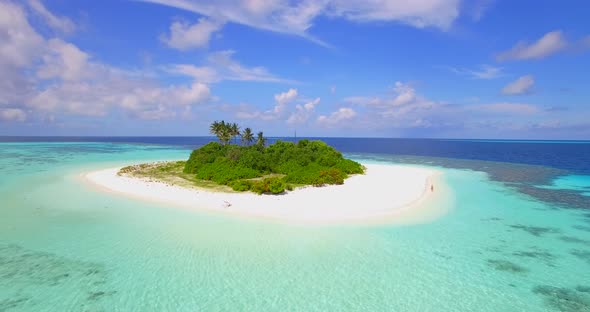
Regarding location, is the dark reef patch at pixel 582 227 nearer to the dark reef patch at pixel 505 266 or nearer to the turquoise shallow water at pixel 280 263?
the turquoise shallow water at pixel 280 263

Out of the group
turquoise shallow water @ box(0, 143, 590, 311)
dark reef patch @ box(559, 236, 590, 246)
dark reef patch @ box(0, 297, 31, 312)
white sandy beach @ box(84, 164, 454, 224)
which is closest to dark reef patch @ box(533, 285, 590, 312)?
turquoise shallow water @ box(0, 143, 590, 311)

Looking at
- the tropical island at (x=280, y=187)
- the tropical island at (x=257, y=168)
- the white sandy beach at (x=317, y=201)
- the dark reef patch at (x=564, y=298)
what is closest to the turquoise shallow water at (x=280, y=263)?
the dark reef patch at (x=564, y=298)

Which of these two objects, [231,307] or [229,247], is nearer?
[231,307]

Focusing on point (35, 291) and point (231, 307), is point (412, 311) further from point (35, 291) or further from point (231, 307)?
point (35, 291)

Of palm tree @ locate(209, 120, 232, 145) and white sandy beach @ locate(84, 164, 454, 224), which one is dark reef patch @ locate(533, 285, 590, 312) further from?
palm tree @ locate(209, 120, 232, 145)

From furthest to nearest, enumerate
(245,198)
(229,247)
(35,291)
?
1. (245,198)
2. (229,247)
3. (35,291)

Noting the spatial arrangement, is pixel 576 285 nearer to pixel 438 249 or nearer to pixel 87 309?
pixel 438 249

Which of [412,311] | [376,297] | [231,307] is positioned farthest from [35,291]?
[412,311]

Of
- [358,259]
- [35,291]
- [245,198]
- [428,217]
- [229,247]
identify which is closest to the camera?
[35,291]
